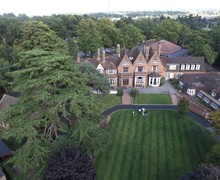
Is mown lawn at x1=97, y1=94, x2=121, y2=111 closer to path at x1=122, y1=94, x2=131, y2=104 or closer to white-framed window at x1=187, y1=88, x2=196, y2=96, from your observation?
path at x1=122, y1=94, x2=131, y2=104

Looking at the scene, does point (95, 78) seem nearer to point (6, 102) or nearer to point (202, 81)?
point (6, 102)

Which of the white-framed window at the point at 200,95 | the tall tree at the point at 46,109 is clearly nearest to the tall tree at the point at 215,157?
the tall tree at the point at 46,109

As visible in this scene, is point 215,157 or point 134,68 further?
point 134,68

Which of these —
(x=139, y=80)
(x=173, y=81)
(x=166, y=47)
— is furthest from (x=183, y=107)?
(x=166, y=47)

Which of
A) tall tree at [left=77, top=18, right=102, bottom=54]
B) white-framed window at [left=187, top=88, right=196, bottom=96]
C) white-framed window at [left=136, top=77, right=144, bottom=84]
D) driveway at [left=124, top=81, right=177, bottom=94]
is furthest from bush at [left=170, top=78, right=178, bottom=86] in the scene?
tall tree at [left=77, top=18, right=102, bottom=54]

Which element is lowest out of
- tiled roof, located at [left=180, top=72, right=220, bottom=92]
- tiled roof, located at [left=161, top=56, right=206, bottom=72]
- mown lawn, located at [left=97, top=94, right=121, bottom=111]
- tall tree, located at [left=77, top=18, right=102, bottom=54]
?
mown lawn, located at [left=97, top=94, right=121, bottom=111]

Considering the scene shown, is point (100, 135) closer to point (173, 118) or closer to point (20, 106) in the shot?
point (20, 106)

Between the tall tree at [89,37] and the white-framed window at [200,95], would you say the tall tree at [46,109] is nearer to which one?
the white-framed window at [200,95]
